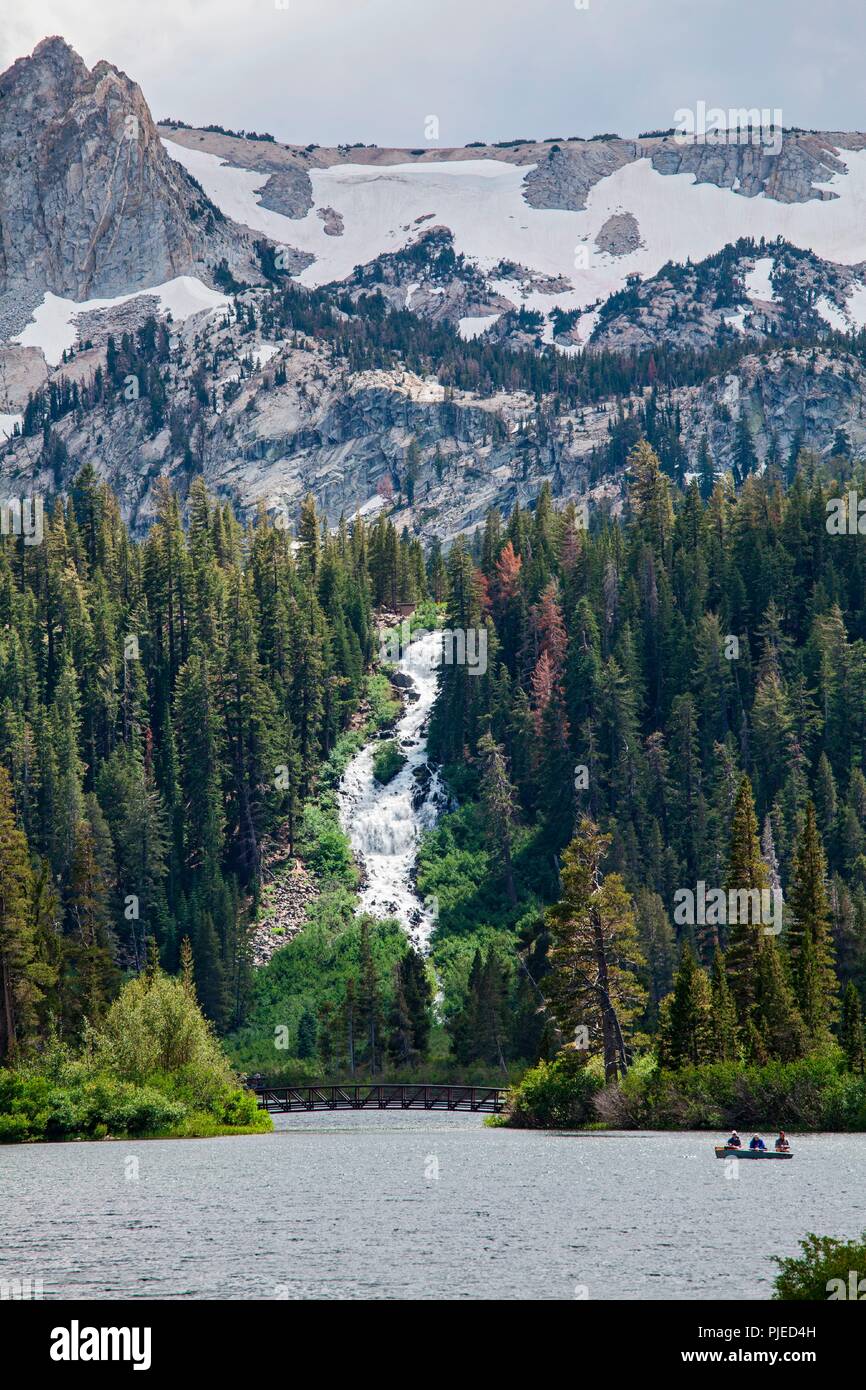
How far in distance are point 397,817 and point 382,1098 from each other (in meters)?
51.3

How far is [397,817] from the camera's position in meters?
149

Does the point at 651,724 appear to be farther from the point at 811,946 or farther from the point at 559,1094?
the point at 559,1094

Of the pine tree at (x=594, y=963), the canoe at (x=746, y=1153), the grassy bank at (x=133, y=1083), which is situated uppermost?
the pine tree at (x=594, y=963)

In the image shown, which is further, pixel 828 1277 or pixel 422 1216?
pixel 422 1216

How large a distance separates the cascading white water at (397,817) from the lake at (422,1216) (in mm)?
62970

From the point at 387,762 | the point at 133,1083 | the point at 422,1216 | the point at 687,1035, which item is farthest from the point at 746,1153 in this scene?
the point at 387,762

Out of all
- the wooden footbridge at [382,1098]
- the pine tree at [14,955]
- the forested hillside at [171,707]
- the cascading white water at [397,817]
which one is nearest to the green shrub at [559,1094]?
the wooden footbridge at [382,1098]

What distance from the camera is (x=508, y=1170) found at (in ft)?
197

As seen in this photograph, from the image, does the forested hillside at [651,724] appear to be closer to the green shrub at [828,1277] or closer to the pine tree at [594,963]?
the pine tree at [594,963]

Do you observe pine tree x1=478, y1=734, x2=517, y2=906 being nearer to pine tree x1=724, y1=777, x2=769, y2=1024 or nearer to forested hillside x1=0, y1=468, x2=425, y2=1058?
forested hillside x1=0, y1=468, x2=425, y2=1058

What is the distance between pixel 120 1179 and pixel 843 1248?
37.3m

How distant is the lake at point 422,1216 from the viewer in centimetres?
3488
